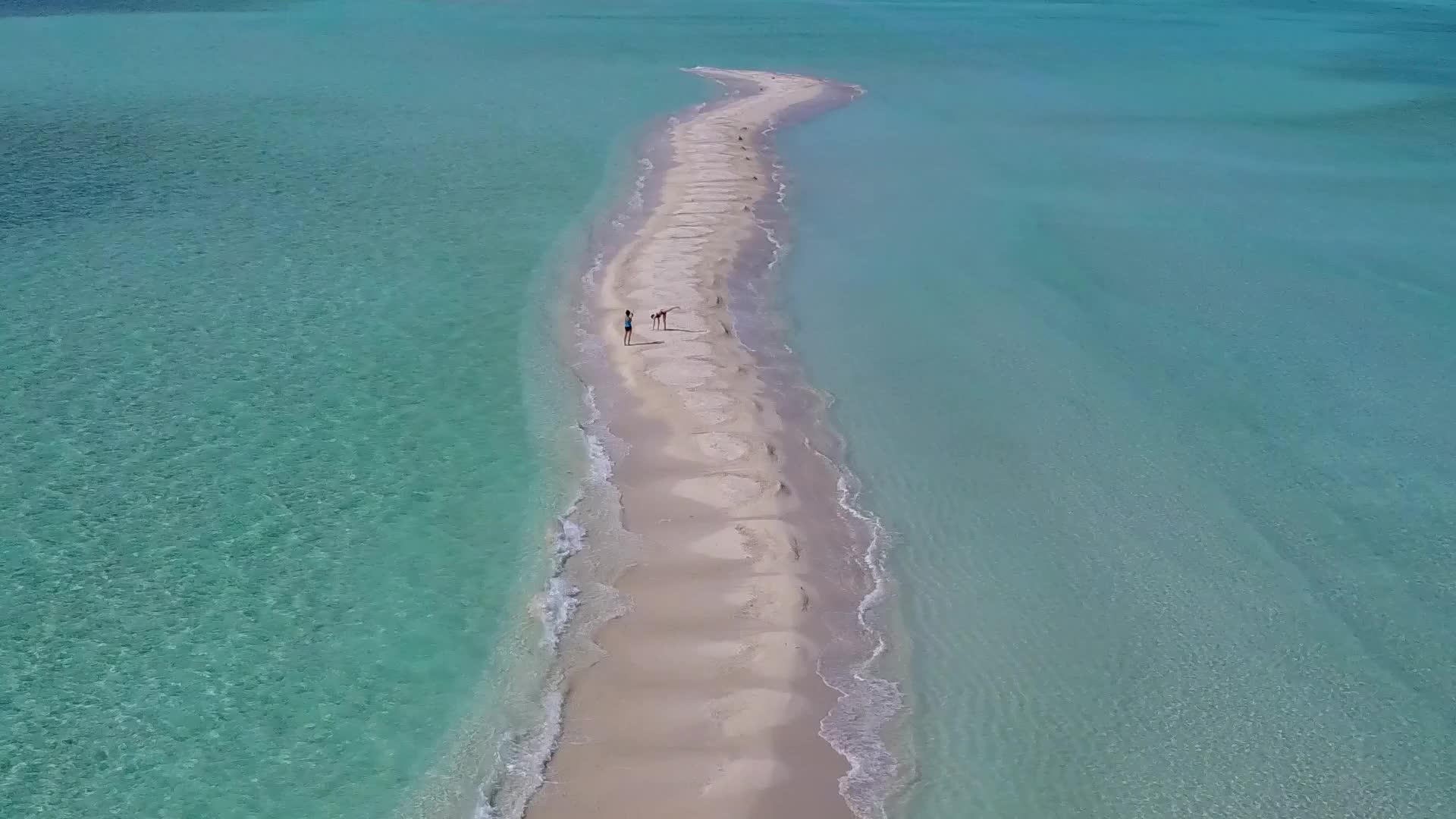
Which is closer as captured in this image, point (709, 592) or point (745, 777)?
point (745, 777)

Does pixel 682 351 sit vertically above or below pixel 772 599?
above

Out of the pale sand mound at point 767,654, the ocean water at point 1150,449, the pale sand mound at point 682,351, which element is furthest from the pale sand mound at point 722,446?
the pale sand mound at point 767,654

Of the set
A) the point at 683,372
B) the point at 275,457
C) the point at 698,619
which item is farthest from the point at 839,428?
the point at 275,457

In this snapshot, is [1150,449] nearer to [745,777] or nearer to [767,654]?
[767,654]

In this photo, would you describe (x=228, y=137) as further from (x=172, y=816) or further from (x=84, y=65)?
(x=172, y=816)

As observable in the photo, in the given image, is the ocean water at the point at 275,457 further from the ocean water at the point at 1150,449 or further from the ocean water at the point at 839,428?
the ocean water at the point at 1150,449

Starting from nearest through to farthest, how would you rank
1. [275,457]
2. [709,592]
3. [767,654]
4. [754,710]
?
1. [754,710]
2. [767,654]
3. [709,592]
4. [275,457]

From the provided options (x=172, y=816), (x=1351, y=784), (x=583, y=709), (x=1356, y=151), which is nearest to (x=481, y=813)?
(x=583, y=709)
